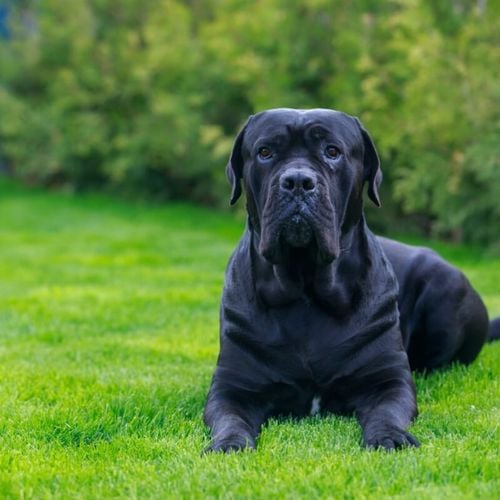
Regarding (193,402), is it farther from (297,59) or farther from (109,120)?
(109,120)

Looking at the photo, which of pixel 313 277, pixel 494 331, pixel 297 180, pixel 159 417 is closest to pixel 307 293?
pixel 313 277

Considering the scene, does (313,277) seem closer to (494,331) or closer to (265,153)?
(265,153)

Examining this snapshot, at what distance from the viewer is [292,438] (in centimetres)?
316

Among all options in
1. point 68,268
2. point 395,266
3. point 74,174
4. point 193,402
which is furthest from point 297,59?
point 193,402

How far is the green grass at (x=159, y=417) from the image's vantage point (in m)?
2.62

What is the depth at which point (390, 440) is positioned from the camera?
9.70ft

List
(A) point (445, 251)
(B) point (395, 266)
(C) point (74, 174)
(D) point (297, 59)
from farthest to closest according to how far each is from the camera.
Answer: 1. (C) point (74, 174)
2. (D) point (297, 59)
3. (A) point (445, 251)
4. (B) point (395, 266)

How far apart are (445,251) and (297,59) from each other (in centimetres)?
345

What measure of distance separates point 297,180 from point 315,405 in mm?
916

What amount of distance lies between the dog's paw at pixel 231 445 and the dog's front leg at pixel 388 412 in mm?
390

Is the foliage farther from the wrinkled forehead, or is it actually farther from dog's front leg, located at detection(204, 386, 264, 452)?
dog's front leg, located at detection(204, 386, 264, 452)

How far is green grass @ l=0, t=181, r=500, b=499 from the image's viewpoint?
8.59 feet

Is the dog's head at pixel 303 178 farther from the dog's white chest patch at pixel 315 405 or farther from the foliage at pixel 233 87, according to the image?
the foliage at pixel 233 87

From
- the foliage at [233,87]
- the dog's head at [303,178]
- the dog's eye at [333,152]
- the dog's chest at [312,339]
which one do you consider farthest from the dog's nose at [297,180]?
the foliage at [233,87]
